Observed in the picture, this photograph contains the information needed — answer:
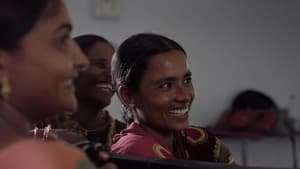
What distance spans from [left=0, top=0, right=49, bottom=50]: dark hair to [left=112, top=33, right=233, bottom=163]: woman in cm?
64

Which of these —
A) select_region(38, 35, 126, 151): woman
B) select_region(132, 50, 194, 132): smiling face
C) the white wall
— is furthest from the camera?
the white wall

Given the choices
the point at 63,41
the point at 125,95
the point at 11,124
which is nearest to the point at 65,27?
the point at 63,41

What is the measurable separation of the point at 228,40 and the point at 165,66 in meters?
3.05

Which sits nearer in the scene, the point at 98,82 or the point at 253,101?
the point at 98,82

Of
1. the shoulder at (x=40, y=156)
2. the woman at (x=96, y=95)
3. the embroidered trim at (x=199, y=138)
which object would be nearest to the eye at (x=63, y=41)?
the shoulder at (x=40, y=156)

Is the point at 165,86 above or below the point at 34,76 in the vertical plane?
below

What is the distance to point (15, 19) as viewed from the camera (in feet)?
2.00

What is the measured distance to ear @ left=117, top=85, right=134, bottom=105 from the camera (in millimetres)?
1320

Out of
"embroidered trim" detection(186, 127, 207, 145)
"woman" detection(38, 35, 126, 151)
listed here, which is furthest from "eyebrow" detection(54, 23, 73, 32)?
"woman" detection(38, 35, 126, 151)

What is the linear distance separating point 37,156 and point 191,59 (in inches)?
142

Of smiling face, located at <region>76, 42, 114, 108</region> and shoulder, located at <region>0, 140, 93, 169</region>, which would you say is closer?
shoulder, located at <region>0, 140, 93, 169</region>

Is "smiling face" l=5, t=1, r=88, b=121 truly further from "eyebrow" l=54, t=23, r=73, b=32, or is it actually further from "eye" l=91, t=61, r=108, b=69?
"eye" l=91, t=61, r=108, b=69

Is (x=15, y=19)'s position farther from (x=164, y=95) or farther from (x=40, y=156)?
(x=164, y=95)

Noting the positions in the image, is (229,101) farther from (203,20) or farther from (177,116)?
(177,116)
